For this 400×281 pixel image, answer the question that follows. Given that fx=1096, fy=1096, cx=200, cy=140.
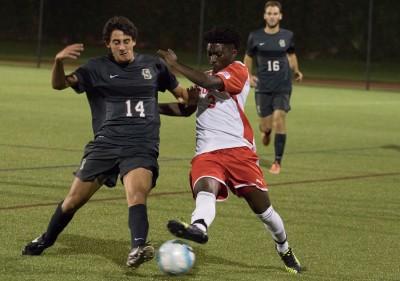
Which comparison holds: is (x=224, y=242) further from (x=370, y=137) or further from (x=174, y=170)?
(x=370, y=137)

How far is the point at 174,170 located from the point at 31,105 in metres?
9.37

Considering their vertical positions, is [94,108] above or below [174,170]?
above

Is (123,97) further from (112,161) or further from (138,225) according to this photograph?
(138,225)

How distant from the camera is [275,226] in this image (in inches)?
306

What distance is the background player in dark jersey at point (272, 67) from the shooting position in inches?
600

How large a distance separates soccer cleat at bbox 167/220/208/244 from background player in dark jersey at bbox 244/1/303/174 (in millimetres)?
8092

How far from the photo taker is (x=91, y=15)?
1827 inches

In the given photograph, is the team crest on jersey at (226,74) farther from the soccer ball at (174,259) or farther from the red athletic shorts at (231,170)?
the soccer ball at (174,259)

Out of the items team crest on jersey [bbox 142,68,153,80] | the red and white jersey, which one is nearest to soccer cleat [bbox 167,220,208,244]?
the red and white jersey

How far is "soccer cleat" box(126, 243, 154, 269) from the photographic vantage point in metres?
7.12

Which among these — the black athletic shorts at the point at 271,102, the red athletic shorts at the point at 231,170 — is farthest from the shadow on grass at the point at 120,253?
the black athletic shorts at the point at 271,102

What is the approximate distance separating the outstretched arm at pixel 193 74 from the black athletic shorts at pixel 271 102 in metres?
7.54

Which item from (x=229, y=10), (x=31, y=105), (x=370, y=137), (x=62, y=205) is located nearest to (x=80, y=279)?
(x=62, y=205)

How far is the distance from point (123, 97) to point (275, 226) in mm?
1416
